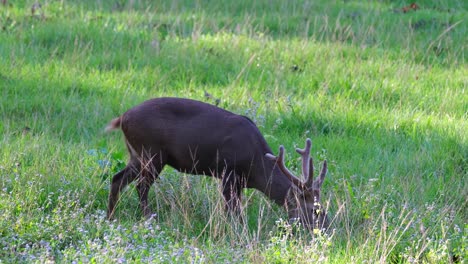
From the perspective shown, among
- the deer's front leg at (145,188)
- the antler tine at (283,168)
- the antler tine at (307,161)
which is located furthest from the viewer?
the deer's front leg at (145,188)

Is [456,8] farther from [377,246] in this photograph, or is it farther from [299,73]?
[377,246]

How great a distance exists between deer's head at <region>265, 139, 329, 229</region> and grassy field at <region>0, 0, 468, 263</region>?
0.51 ft

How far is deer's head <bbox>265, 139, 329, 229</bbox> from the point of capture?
5465mm

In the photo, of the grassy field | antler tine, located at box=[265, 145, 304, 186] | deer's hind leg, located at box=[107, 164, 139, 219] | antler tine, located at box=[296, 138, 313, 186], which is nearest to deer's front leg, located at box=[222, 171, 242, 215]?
the grassy field

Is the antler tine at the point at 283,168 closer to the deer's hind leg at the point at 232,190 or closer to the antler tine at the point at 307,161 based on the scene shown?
the antler tine at the point at 307,161

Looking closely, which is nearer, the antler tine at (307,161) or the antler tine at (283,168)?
the antler tine at (307,161)

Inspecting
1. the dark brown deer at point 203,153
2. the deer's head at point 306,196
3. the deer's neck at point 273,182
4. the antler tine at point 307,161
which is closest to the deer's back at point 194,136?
the dark brown deer at point 203,153

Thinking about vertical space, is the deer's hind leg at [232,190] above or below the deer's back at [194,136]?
below

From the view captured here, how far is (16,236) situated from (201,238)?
117 centimetres

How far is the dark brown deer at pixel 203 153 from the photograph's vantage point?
5648 millimetres

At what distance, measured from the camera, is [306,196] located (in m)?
5.57

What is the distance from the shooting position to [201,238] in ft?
18.0

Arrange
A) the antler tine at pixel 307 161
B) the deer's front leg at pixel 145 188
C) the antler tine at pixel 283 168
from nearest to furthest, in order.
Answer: the antler tine at pixel 307 161
the antler tine at pixel 283 168
the deer's front leg at pixel 145 188

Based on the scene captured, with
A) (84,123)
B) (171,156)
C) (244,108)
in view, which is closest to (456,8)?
(244,108)
